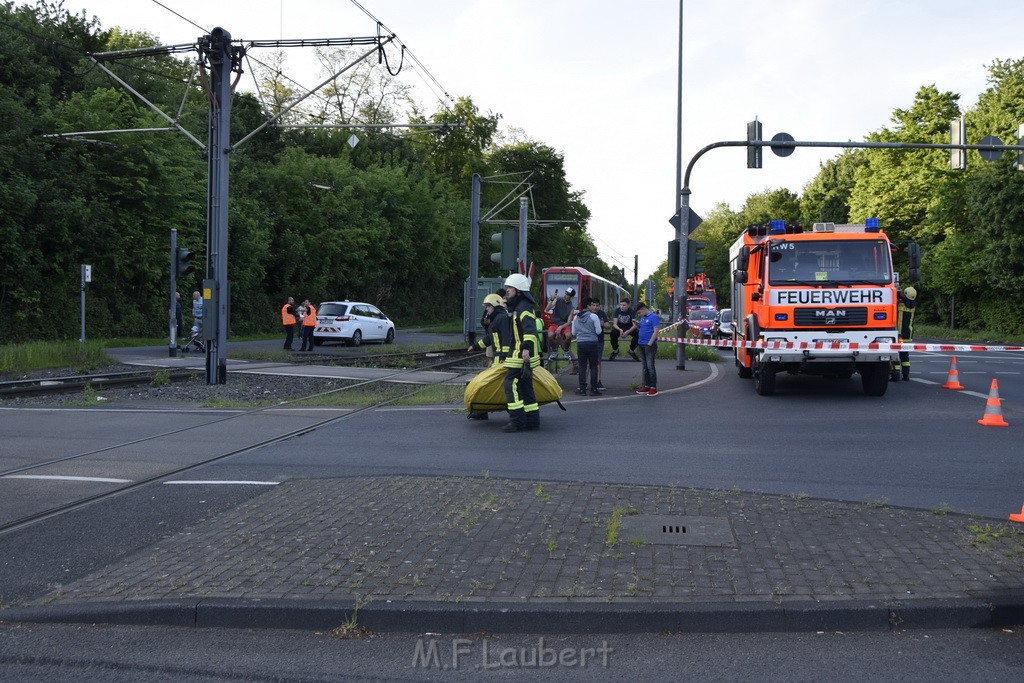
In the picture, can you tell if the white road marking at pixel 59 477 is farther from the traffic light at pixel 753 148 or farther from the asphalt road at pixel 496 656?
the traffic light at pixel 753 148

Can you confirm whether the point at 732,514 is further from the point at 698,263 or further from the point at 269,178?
the point at 269,178

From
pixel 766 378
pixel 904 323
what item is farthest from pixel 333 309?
pixel 766 378

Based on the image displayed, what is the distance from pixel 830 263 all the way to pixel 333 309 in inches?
881

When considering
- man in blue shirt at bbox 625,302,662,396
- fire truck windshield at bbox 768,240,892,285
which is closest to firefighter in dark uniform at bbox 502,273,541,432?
man in blue shirt at bbox 625,302,662,396

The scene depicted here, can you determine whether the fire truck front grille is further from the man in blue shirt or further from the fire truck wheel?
the man in blue shirt

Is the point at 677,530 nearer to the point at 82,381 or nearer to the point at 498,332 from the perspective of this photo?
the point at 498,332

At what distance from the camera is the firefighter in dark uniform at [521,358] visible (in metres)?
11.8

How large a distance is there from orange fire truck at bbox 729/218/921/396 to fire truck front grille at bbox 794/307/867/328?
0.05 feet

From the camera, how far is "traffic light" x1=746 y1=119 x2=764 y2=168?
22.9 metres

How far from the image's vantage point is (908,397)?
1691 cm

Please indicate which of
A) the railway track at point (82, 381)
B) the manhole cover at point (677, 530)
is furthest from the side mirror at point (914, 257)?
the railway track at point (82, 381)

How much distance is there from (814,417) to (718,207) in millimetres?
121859

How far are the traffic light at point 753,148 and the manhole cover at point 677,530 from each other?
57.1 ft

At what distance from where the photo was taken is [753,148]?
907 inches
